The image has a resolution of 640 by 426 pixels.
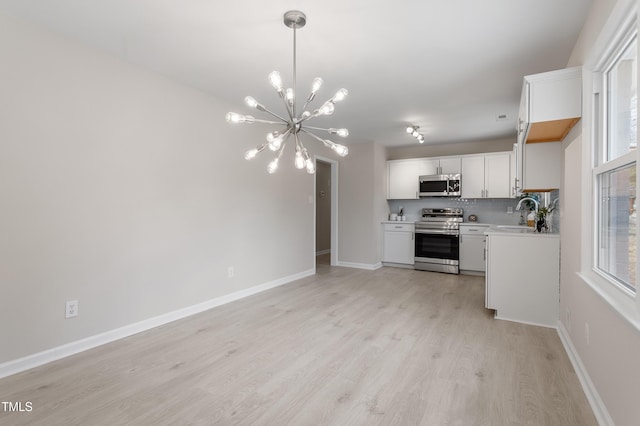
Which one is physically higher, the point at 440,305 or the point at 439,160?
the point at 439,160

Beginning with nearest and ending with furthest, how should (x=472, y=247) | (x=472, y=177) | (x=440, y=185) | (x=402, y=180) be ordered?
1. (x=472, y=247)
2. (x=472, y=177)
3. (x=440, y=185)
4. (x=402, y=180)

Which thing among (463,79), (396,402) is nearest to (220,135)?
(463,79)

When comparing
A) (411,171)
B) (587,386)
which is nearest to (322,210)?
(411,171)

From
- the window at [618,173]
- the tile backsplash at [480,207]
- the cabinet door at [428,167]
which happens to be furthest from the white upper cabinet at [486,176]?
the window at [618,173]

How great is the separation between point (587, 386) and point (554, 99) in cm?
194

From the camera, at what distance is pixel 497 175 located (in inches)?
213

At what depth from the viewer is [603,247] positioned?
197 centimetres

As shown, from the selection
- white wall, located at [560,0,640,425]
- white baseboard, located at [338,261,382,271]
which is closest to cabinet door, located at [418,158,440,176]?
white baseboard, located at [338,261,382,271]

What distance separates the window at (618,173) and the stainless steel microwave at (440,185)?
3.71m

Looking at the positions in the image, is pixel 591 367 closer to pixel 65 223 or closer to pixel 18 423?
pixel 18 423

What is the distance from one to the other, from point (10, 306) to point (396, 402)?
2.60 meters

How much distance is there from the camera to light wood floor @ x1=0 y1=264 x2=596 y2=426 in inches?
68.7

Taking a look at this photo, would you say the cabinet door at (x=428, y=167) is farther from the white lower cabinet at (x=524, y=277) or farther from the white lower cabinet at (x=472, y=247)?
the white lower cabinet at (x=524, y=277)

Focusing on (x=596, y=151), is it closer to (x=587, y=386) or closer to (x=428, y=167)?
(x=587, y=386)
